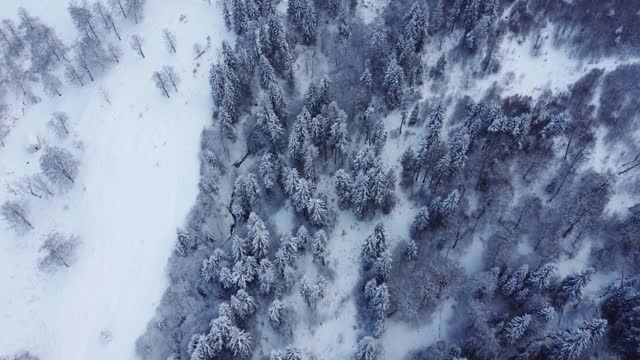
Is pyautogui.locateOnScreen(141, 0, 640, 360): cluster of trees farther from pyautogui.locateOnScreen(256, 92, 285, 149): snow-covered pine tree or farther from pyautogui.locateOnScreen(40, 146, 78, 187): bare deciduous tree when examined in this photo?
pyautogui.locateOnScreen(40, 146, 78, 187): bare deciduous tree

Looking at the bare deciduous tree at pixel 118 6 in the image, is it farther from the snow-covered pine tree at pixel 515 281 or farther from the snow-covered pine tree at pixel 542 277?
the snow-covered pine tree at pixel 542 277

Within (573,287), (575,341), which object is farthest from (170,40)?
(575,341)

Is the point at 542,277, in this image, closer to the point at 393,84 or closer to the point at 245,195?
the point at 393,84

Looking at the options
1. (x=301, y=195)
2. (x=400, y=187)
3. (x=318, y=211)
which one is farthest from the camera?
(x=400, y=187)

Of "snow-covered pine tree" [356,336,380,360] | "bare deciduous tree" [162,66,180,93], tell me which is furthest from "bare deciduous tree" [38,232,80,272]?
"snow-covered pine tree" [356,336,380,360]

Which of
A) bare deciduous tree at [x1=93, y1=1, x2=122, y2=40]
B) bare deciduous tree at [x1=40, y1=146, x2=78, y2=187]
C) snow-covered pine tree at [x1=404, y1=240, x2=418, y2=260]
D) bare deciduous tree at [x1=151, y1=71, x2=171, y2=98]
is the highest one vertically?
bare deciduous tree at [x1=93, y1=1, x2=122, y2=40]
